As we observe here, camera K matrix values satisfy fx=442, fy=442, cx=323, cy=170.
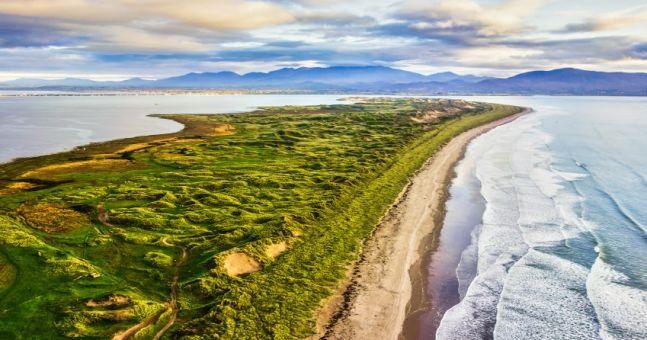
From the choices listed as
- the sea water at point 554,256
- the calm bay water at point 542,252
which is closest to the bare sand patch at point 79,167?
the calm bay water at point 542,252

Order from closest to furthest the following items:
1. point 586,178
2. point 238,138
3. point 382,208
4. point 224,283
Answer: point 224,283 < point 382,208 < point 586,178 < point 238,138

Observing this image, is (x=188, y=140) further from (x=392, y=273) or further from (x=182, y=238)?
(x=392, y=273)

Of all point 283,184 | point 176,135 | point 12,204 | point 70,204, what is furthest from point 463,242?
point 176,135

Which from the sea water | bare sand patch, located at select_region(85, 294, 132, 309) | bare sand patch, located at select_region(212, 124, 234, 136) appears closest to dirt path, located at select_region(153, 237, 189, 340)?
bare sand patch, located at select_region(85, 294, 132, 309)

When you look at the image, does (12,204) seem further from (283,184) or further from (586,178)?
(586,178)

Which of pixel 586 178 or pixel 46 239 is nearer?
pixel 46 239

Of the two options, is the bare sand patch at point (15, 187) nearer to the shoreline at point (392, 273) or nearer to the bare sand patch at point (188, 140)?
the bare sand patch at point (188, 140)
